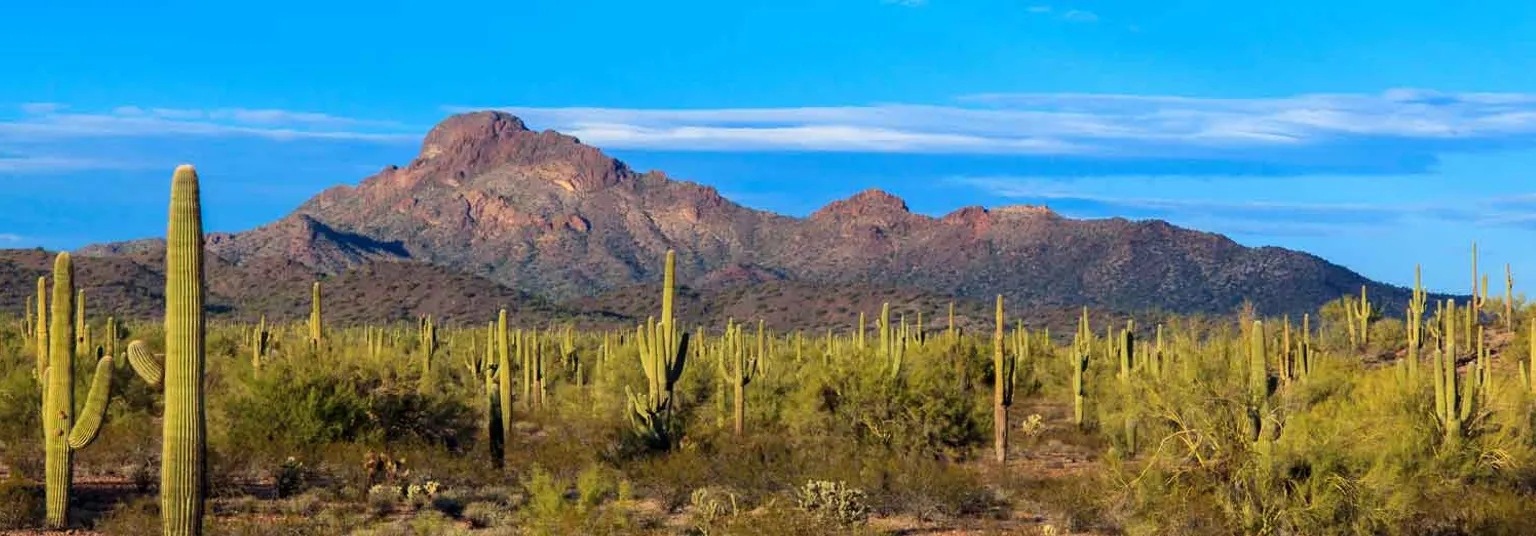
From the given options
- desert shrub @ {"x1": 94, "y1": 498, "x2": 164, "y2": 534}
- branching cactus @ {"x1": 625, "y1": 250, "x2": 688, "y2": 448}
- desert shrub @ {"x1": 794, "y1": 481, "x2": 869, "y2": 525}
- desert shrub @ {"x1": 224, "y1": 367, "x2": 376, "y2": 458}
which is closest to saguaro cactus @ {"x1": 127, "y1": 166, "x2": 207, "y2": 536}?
desert shrub @ {"x1": 94, "y1": 498, "x2": 164, "y2": 534}

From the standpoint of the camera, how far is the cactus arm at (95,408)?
53.0ft

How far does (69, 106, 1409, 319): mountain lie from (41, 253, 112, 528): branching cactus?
276 feet

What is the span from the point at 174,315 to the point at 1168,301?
93569mm

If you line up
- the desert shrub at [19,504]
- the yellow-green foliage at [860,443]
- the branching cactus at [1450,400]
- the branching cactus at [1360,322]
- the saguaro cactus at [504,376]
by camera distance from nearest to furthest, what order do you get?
the yellow-green foliage at [860,443] < the desert shrub at [19,504] < the branching cactus at [1450,400] < the saguaro cactus at [504,376] < the branching cactus at [1360,322]

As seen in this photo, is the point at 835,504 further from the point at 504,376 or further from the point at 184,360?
the point at 504,376

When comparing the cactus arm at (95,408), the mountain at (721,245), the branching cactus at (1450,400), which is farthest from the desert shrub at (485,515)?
the mountain at (721,245)

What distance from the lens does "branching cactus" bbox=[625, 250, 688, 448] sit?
76.1 ft

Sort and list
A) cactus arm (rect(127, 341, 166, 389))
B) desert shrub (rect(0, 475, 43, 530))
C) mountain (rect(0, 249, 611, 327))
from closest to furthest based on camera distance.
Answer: cactus arm (rect(127, 341, 166, 389))
desert shrub (rect(0, 475, 43, 530))
mountain (rect(0, 249, 611, 327))

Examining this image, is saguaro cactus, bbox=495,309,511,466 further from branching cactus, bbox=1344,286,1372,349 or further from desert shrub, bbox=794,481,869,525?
branching cactus, bbox=1344,286,1372,349

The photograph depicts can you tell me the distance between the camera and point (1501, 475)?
18.7m

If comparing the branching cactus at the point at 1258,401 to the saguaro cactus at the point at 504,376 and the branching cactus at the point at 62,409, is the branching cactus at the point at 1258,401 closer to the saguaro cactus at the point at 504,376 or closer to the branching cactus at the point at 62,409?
the branching cactus at the point at 62,409

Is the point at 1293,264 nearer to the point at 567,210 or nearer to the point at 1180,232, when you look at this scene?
the point at 1180,232

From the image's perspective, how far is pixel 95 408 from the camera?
53.8 feet

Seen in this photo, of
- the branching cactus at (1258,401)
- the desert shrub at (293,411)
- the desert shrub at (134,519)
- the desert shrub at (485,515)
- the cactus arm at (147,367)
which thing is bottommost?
the desert shrub at (485,515)
